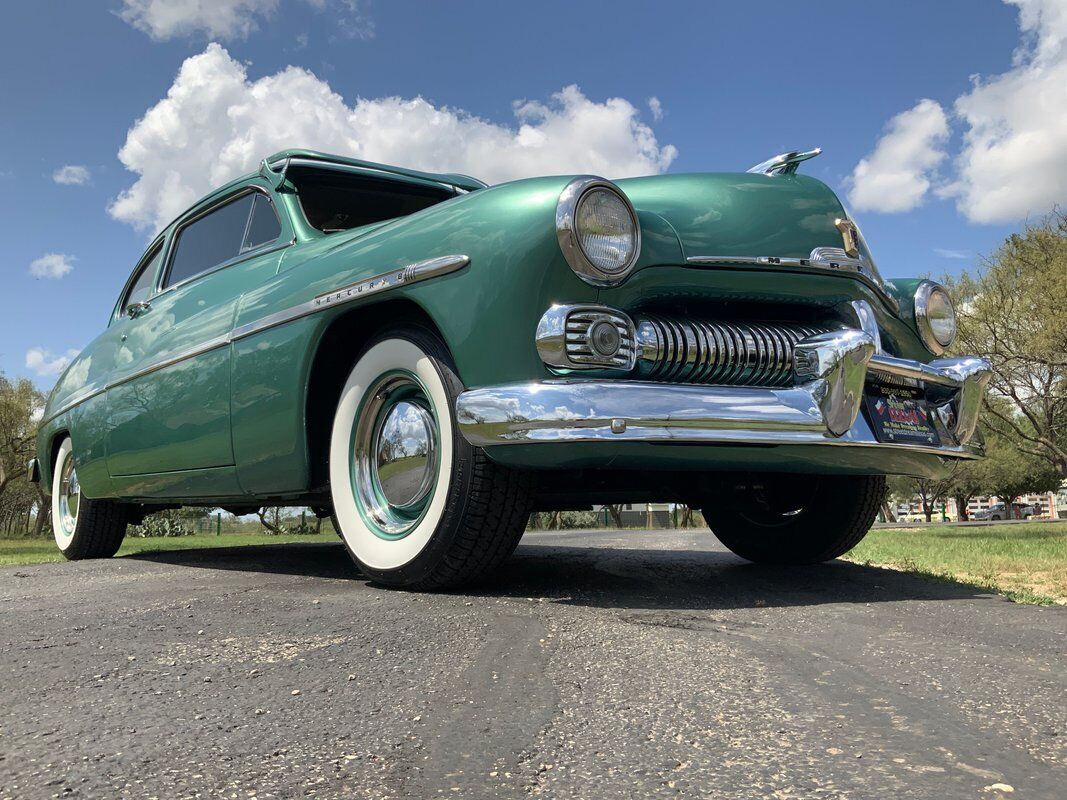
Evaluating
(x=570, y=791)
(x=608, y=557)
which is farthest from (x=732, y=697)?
(x=608, y=557)

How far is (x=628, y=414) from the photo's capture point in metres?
2.53

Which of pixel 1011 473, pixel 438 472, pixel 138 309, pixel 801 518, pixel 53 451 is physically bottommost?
pixel 1011 473

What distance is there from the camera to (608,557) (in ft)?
15.1

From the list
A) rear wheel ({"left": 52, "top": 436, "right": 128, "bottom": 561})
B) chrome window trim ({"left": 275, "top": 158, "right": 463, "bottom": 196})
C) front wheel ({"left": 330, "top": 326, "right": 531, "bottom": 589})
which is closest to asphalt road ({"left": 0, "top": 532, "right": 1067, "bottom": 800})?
front wheel ({"left": 330, "top": 326, "right": 531, "bottom": 589})

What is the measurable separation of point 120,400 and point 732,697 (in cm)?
394

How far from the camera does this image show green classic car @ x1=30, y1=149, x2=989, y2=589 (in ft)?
8.62

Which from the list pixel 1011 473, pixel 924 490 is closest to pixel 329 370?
pixel 1011 473

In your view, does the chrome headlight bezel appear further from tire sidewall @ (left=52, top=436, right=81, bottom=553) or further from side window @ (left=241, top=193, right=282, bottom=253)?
tire sidewall @ (left=52, top=436, right=81, bottom=553)

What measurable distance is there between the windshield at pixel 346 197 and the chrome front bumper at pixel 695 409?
5.73ft

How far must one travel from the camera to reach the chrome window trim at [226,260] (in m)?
3.92

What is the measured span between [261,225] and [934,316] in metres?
3.03

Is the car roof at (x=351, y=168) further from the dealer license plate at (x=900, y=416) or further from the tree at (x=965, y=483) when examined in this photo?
the tree at (x=965, y=483)

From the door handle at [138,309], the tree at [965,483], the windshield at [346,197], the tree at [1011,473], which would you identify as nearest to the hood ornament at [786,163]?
the windshield at [346,197]

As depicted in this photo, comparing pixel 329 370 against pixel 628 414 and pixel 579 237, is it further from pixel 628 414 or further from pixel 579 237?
pixel 628 414
